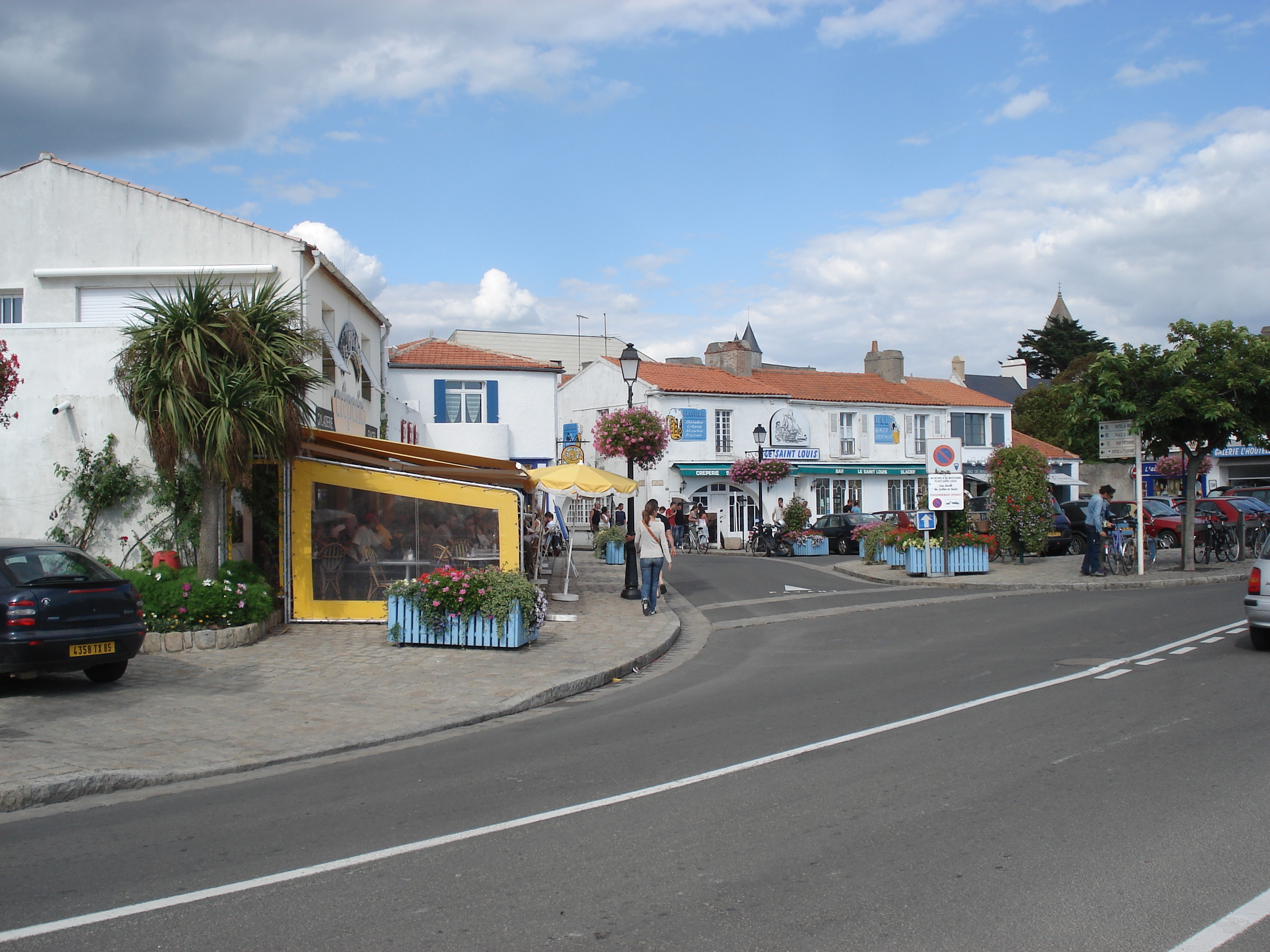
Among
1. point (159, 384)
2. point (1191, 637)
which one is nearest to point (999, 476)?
point (1191, 637)

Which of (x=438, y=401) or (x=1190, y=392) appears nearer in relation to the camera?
(x=1190, y=392)

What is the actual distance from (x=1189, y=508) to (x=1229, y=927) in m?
20.8

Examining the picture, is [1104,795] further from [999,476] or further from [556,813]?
[999,476]

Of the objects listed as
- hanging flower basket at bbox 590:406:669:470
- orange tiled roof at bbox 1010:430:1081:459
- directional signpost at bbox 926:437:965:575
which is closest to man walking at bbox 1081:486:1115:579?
directional signpost at bbox 926:437:965:575

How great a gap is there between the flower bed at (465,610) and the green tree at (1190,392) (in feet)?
49.5

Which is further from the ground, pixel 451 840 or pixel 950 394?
pixel 950 394

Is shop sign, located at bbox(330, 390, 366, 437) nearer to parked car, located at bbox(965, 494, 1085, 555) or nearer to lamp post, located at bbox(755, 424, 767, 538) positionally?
parked car, located at bbox(965, 494, 1085, 555)

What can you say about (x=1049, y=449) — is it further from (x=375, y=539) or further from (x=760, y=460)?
(x=375, y=539)

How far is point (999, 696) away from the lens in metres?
8.99

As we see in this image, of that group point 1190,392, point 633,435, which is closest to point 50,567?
point 633,435

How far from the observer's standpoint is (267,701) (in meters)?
9.46

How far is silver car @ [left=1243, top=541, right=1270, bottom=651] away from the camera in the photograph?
35.9ft

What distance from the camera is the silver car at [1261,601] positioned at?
10938 mm

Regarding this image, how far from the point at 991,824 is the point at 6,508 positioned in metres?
13.5
